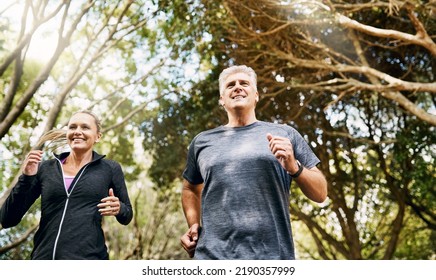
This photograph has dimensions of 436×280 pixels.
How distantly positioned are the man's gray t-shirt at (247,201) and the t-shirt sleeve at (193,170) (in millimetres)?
174

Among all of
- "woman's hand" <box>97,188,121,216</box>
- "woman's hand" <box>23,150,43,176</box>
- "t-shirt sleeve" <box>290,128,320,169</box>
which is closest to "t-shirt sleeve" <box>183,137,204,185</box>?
"woman's hand" <box>97,188,121,216</box>

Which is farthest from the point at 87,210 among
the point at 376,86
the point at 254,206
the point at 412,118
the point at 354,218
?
the point at 354,218

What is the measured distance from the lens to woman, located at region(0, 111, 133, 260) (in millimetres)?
2715

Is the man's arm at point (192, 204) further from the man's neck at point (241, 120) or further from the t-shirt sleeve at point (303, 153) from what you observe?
the t-shirt sleeve at point (303, 153)

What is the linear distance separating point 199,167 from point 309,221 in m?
10.4

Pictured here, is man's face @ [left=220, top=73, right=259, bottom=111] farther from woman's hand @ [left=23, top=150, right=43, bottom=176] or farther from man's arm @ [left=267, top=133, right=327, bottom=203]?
woman's hand @ [left=23, top=150, right=43, bottom=176]

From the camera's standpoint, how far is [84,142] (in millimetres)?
2912

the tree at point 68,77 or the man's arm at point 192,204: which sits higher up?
the tree at point 68,77

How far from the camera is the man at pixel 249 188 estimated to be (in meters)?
2.38

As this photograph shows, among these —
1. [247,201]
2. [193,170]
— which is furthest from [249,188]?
[193,170]

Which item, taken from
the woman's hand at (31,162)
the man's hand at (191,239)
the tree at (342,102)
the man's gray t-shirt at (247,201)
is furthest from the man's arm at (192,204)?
the tree at (342,102)

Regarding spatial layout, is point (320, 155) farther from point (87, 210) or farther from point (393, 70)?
point (87, 210)

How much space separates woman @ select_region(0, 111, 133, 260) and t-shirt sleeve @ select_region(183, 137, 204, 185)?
0.40 metres

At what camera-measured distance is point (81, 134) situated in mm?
2920
